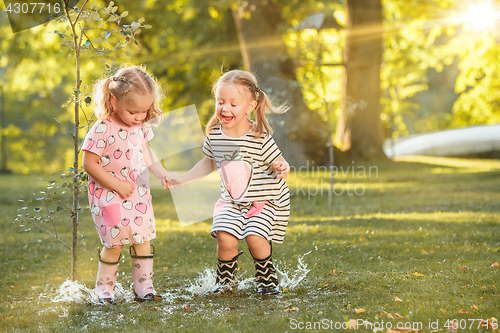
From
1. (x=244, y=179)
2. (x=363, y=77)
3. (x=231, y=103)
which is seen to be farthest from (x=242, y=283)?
(x=363, y=77)

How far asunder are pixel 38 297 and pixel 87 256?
1868 mm

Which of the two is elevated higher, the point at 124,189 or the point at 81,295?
the point at 124,189

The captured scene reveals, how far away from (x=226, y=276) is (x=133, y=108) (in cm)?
141

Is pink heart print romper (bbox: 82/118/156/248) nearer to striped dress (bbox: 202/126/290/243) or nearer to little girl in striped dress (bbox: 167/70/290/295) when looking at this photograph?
little girl in striped dress (bbox: 167/70/290/295)

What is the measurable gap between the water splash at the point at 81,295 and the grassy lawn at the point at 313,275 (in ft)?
0.04

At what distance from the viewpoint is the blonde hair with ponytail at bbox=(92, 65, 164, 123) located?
11.8 ft

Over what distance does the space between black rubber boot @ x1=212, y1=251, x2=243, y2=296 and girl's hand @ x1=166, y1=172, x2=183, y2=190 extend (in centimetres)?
66

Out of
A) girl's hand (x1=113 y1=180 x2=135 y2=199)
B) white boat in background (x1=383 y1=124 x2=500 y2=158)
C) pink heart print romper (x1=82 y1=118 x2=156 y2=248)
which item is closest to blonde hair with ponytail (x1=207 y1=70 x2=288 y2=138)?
pink heart print romper (x1=82 y1=118 x2=156 y2=248)

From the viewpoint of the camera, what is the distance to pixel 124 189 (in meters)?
3.60

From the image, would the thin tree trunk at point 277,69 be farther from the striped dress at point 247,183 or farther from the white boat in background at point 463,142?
the striped dress at point 247,183

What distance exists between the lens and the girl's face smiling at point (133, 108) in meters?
3.61

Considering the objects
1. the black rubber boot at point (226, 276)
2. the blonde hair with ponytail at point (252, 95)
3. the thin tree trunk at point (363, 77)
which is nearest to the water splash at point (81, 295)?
the black rubber boot at point (226, 276)

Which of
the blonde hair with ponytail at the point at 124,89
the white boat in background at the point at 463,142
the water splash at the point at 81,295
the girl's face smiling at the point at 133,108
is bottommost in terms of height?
the water splash at the point at 81,295

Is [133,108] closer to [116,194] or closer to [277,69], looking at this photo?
[116,194]
